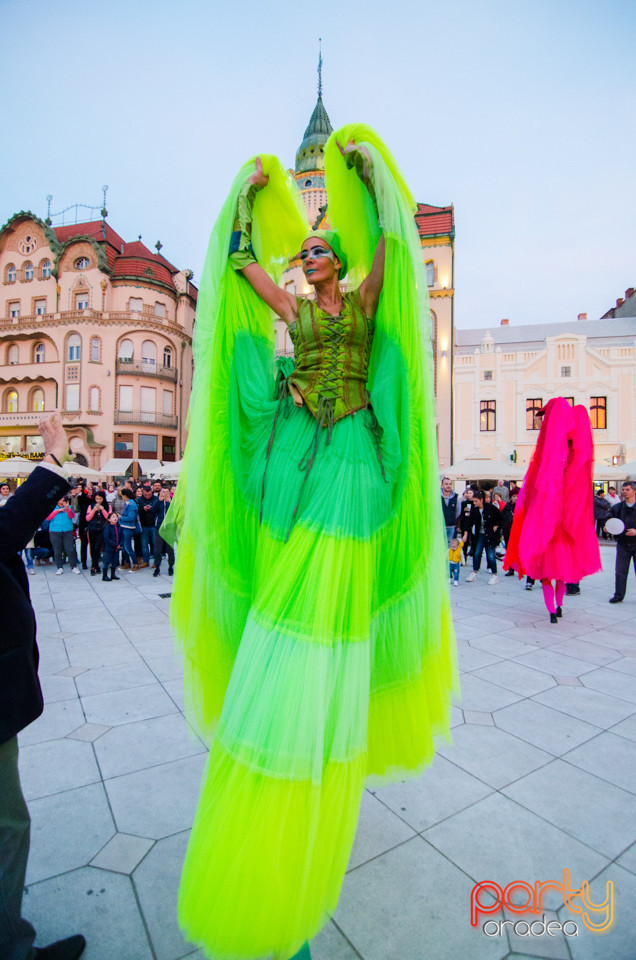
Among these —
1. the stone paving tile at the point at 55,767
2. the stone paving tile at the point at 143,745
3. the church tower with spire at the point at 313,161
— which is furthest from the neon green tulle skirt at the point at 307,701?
the church tower with spire at the point at 313,161

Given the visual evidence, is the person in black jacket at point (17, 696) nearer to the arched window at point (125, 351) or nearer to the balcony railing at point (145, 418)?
the balcony railing at point (145, 418)

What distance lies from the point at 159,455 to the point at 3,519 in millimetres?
30330

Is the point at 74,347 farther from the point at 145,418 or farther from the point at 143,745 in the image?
the point at 143,745

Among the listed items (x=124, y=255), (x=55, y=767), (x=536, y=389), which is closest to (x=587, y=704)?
(x=55, y=767)

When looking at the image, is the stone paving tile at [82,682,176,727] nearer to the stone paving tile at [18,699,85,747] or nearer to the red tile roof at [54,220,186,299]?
the stone paving tile at [18,699,85,747]

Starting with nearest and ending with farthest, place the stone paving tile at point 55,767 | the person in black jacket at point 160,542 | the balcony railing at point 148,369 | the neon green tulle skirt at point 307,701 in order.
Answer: the neon green tulle skirt at point 307,701 → the stone paving tile at point 55,767 → the person in black jacket at point 160,542 → the balcony railing at point 148,369

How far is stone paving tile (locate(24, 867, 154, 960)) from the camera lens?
5.01 feet

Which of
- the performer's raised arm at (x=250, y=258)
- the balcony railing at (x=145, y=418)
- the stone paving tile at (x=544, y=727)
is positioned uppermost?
the balcony railing at (x=145, y=418)

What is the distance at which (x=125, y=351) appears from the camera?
29.4 m

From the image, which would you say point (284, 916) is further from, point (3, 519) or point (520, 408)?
point (520, 408)

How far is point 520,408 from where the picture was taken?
25.6 metres

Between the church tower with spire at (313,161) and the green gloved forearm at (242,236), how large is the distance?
27.3 m

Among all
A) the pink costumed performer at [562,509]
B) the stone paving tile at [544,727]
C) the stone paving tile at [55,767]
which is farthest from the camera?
the pink costumed performer at [562,509]

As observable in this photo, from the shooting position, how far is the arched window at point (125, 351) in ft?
96.1
